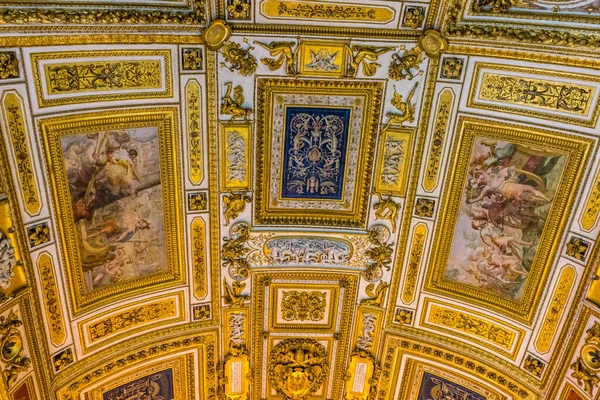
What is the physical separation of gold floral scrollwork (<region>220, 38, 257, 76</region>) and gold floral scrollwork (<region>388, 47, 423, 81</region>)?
90.7 inches

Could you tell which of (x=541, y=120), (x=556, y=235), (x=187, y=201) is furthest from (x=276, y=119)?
(x=556, y=235)

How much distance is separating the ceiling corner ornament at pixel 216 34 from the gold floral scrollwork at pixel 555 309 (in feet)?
23.4

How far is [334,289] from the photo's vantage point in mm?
13273

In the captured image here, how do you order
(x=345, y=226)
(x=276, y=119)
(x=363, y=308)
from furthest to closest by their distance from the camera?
(x=363, y=308), (x=345, y=226), (x=276, y=119)

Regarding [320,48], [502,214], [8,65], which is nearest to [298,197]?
[320,48]

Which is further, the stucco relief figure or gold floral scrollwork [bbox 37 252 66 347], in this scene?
the stucco relief figure

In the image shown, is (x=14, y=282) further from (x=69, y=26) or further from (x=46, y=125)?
(x=69, y=26)

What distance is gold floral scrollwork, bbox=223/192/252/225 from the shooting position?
1192 centimetres

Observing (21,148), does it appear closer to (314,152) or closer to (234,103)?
(234,103)

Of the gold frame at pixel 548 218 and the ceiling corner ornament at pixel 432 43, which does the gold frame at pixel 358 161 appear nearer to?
the ceiling corner ornament at pixel 432 43

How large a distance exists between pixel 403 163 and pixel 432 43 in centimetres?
233

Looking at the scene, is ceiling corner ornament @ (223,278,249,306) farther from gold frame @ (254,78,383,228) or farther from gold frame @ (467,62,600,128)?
gold frame @ (467,62,600,128)

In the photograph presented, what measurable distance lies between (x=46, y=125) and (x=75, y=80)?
2.73 ft

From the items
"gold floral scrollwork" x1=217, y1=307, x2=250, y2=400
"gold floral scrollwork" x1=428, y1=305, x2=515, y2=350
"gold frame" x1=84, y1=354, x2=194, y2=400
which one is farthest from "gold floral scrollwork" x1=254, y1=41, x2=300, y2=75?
"gold frame" x1=84, y1=354, x2=194, y2=400
